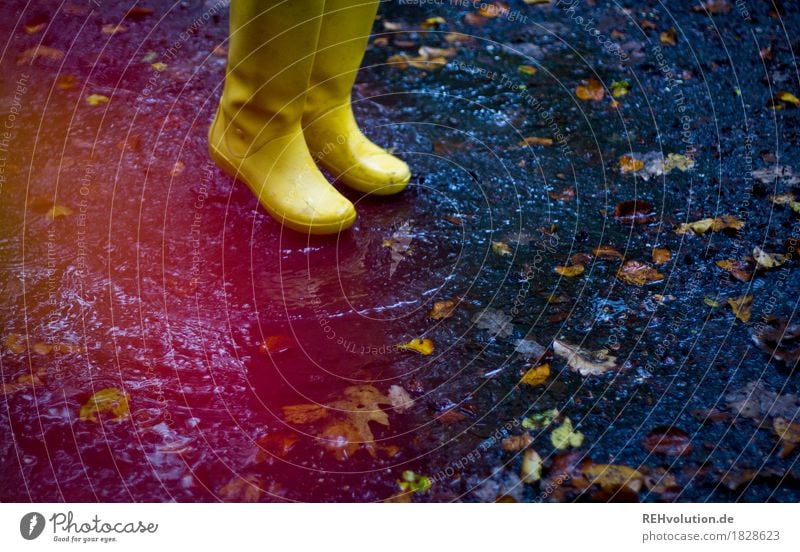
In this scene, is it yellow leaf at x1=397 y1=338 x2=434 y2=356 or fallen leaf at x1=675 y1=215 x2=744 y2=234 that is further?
fallen leaf at x1=675 y1=215 x2=744 y2=234

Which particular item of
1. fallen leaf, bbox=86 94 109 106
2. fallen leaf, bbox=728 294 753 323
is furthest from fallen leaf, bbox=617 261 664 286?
fallen leaf, bbox=86 94 109 106

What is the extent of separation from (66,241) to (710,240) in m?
1.70

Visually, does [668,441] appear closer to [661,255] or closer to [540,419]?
[540,419]

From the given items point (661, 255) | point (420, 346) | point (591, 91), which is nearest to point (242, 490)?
point (420, 346)

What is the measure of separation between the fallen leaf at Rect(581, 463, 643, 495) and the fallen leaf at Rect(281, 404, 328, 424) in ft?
1.77

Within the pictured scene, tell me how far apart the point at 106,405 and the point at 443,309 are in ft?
2.56

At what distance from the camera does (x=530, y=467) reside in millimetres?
1480

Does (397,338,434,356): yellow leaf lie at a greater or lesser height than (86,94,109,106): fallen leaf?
greater

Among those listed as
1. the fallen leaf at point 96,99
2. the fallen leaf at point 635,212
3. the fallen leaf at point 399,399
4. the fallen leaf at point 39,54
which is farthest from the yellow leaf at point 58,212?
the fallen leaf at point 635,212

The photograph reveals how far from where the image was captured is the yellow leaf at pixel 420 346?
1.72 meters

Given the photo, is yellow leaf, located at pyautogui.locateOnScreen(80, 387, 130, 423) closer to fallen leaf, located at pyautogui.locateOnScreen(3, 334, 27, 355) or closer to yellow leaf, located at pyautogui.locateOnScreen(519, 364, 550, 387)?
fallen leaf, located at pyautogui.locateOnScreen(3, 334, 27, 355)

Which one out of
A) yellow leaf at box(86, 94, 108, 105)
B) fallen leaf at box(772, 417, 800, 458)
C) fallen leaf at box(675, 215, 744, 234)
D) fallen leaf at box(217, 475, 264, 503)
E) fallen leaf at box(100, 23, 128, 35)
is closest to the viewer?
fallen leaf at box(217, 475, 264, 503)

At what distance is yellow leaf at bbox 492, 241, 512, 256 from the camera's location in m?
1.98
